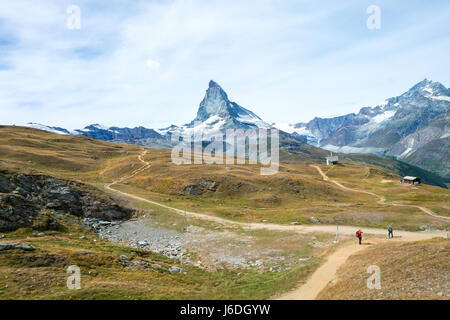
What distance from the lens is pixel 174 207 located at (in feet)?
235

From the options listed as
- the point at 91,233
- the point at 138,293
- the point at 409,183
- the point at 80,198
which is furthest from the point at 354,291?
the point at 409,183

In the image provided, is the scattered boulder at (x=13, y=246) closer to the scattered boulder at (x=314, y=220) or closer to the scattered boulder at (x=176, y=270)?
the scattered boulder at (x=176, y=270)

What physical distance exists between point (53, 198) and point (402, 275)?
61909mm

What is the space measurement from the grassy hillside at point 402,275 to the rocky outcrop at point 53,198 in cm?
4480

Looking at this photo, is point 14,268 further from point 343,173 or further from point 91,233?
point 343,173

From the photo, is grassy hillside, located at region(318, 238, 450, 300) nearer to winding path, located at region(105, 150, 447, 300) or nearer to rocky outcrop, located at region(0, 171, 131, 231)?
winding path, located at region(105, 150, 447, 300)

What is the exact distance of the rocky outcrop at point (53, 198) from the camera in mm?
48728

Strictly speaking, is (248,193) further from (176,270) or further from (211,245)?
(176,270)

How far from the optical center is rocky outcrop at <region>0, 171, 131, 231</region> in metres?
48.7

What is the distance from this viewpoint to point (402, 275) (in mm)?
26062

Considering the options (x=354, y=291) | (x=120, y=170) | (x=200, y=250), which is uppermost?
(x=120, y=170)

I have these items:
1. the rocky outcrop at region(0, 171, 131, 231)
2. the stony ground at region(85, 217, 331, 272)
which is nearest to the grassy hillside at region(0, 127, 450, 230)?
the rocky outcrop at region(0, 171, 131, 231)

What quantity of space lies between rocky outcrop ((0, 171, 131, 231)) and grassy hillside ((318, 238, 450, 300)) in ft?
147
